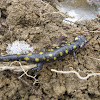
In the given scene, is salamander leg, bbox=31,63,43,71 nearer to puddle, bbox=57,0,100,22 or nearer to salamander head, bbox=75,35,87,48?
salamander head, bbox=75,35,87,48

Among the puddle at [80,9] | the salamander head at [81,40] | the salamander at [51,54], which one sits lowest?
the salamander at [51,54]

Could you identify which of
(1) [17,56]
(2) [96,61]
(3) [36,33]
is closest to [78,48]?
(2) [96,61]

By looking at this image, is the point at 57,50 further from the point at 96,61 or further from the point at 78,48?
the point at 96,61

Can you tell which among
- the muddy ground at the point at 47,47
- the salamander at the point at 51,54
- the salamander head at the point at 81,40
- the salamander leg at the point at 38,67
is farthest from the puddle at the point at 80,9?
the salamander leg at the point at 38,67

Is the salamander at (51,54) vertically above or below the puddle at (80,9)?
below

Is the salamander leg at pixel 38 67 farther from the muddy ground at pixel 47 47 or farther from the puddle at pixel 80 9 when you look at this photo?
the puddle at pixel 80 9

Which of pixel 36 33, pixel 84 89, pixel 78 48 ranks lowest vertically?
pixel 84 89

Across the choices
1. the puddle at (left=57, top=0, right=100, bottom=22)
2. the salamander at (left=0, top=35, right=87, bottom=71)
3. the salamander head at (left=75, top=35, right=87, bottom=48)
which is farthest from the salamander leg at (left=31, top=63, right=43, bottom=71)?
the puddle at (left=57, top=0, right=100, bottom=22)
